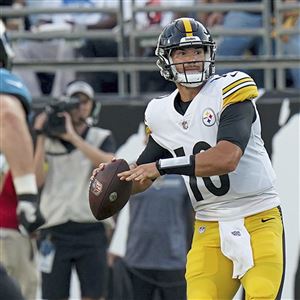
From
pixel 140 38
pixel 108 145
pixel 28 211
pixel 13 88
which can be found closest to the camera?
pixel 28 211

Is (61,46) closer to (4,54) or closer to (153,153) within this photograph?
(4,54)

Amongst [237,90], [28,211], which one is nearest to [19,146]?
[28,211]

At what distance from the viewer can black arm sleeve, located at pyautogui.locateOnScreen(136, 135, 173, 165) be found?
542cm

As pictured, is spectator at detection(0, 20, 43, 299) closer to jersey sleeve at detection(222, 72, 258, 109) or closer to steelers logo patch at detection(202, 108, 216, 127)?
steelers logo patch at detection(202, 108, 216, 127)

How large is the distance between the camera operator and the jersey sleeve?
9.43ft

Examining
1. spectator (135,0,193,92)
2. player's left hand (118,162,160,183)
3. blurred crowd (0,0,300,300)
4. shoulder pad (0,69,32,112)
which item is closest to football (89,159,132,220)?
player's left hand (118,162,160,183)

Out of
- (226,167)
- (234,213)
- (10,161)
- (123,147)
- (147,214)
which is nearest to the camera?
(226,167)

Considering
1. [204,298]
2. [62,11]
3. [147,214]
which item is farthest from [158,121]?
[62,11]

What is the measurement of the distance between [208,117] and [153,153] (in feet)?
1.35

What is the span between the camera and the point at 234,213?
17.2ft

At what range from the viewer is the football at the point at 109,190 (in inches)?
202

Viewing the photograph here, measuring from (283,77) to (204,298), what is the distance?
4.05 metres

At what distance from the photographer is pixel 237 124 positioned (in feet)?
16.3

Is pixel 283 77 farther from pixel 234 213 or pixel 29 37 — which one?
pixel 234 213
